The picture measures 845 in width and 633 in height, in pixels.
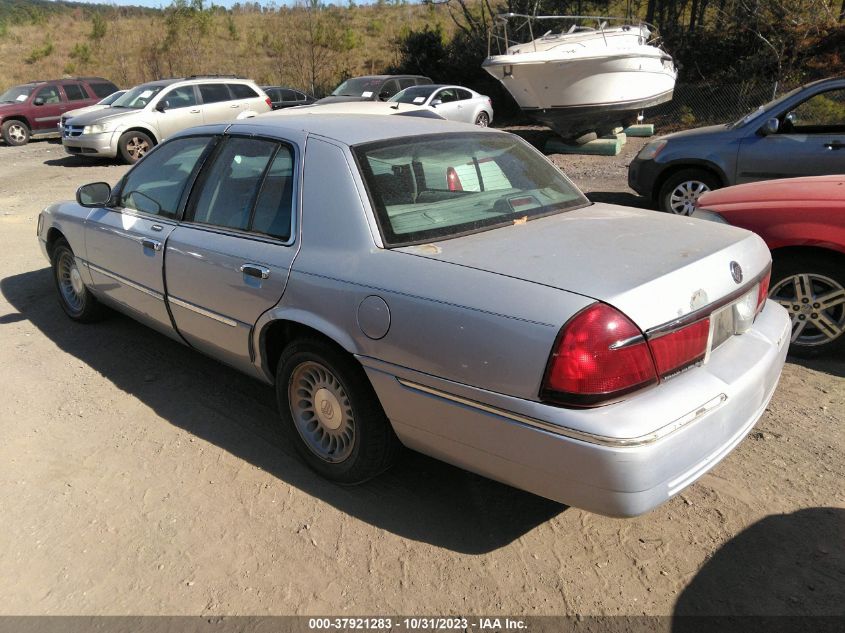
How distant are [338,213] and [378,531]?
4.58ft

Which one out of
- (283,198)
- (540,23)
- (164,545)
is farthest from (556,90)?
(164,545)

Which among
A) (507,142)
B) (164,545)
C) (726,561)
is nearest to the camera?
(726,561)

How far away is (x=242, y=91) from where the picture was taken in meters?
16.5

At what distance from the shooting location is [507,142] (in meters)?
3.77

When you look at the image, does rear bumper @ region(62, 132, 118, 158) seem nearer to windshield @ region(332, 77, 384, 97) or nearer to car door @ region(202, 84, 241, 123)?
car door @ region(202, 84, 241, 123)

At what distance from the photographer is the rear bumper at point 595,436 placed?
2.23 m

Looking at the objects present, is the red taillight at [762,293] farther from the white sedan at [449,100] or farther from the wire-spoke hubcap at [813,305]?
the white sedan at [449,100]

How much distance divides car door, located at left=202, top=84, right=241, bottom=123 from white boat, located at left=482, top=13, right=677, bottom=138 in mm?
6058

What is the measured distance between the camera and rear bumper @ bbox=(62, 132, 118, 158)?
14.6 metres

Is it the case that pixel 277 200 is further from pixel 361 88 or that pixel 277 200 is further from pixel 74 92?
pixel 74 92

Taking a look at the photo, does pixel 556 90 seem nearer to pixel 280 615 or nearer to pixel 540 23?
pixel 540 23

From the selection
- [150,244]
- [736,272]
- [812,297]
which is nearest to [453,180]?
[736,272]

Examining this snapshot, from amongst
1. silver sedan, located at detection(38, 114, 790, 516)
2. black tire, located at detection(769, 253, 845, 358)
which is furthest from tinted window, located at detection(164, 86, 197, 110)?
black tire, located at detection(769, 253, 845, 358)

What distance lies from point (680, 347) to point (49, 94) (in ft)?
74.7
